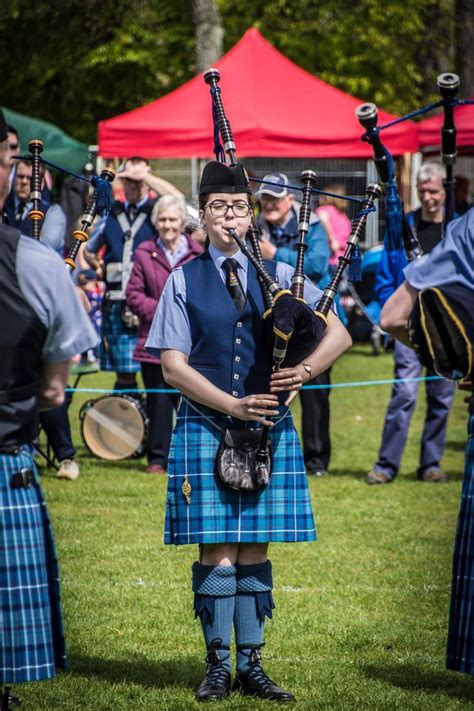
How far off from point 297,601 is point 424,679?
3.75ft

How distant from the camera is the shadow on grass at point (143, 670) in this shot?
4.68 m

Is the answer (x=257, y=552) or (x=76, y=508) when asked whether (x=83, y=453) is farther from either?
(x=257, y=552)

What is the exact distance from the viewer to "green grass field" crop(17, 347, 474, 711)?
15.1 ft

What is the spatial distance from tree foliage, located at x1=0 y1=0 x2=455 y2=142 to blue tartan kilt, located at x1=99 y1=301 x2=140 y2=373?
42.8ft

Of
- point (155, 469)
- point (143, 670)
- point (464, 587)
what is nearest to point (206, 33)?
point (155, 469)

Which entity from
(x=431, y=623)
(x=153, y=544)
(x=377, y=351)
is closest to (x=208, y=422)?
(x=431, y=623)

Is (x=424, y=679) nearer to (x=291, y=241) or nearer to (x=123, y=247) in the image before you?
(x=291, y=241)

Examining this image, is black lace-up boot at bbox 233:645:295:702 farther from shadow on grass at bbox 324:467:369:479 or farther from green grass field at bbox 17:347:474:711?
shadow on grass at bbox 324:467:369:479

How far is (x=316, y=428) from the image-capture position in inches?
354

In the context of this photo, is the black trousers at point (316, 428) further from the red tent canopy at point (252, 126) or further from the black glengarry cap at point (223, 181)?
the black glengarry cap at point (223, 181)

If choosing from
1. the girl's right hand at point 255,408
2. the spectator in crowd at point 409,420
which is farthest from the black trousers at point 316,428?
the girl's right hand at point 255,408

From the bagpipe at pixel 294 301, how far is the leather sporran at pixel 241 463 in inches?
1.1

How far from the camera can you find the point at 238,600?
4496 millimetres

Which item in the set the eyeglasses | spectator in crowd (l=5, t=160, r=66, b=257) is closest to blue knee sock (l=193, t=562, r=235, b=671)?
the eyeglasses
